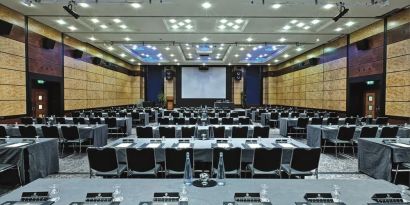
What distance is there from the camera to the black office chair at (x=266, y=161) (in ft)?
14.8

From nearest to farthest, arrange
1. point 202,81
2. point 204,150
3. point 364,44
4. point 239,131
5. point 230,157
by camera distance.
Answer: point 230,157, point 204,150, point 239,131, point 364,44, point 202,81

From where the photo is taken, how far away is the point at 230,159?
4543mm

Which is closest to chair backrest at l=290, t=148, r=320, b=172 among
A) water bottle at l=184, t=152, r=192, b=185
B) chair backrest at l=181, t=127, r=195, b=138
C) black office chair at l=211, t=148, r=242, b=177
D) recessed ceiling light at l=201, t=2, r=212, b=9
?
black office chair at l=211, t=148, r=242, b=177

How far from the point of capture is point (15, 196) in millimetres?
2342

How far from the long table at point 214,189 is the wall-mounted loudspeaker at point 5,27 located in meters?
9.28

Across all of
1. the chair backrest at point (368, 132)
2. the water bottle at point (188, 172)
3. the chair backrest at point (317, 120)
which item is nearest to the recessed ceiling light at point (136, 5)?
the chair backrest at point (317, 120)

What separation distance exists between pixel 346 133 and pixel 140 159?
20.0 ft

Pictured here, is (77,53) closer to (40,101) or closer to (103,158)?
(40,101)

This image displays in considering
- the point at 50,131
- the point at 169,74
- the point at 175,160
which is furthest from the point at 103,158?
the point at 169,74

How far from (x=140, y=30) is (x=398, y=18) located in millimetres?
10512

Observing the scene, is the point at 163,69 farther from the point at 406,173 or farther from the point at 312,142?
the point at 406,173

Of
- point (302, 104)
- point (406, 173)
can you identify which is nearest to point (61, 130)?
point (406, 173)

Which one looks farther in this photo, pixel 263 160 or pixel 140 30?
pixel 140 30

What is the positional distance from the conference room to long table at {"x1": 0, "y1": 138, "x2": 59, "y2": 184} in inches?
1.0
